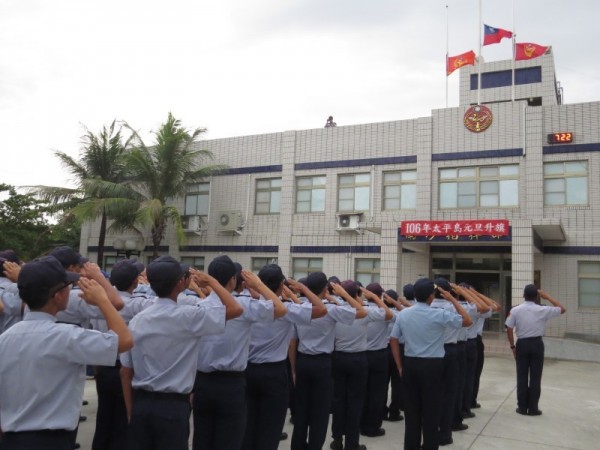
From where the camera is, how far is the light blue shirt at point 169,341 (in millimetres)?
2887

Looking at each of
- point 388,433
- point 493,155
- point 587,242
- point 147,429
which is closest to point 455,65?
point 493,155

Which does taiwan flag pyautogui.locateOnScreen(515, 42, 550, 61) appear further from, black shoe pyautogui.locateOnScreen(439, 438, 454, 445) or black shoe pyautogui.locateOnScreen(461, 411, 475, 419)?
black shoe pyautogui.locateOnScreen(439, 438, 454, 445)

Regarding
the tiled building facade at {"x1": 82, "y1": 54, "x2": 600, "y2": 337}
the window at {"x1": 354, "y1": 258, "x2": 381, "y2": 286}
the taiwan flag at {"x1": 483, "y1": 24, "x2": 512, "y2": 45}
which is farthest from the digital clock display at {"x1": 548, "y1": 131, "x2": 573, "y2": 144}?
the window at {"x1": 354, "y1": 258, "x2": 381, "y2": 286}

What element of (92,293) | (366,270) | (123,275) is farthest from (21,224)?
(92,293)

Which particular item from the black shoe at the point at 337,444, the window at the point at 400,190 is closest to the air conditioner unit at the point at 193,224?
the window at the point at 400,190

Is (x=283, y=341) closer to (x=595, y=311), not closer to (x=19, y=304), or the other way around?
(x=19, y=304)

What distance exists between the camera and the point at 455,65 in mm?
17672

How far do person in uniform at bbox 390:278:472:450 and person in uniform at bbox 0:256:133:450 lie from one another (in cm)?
296

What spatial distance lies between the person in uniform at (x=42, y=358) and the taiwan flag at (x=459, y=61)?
17.5 m

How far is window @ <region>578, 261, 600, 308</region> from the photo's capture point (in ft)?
45.0

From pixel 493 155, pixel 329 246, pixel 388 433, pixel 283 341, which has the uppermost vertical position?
pixel 493 155

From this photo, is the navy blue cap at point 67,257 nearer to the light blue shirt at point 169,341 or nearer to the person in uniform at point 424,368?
the light blue shirt at point 169,341

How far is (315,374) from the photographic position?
4512 mm

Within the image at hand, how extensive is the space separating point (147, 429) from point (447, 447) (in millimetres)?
3523
